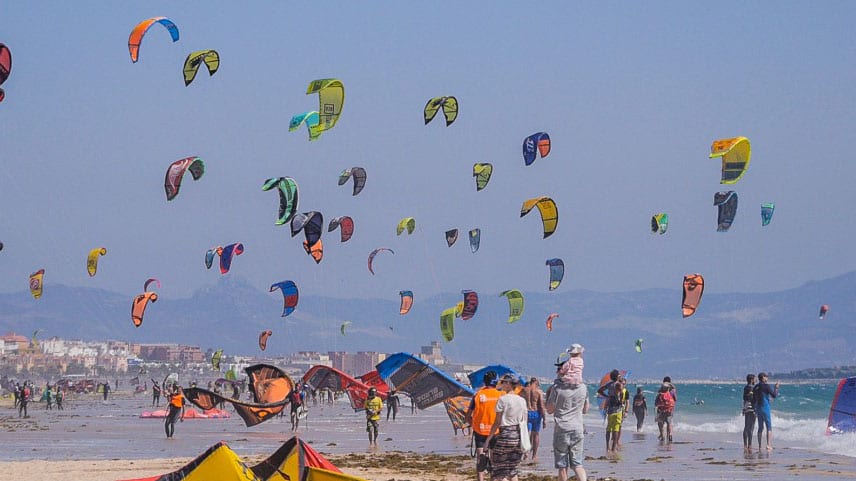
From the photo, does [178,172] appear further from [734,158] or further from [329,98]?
[734,158]

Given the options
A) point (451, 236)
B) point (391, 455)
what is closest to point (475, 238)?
point (451, 236)

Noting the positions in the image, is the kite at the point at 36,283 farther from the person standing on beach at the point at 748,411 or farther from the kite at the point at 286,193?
the person standing on beach at the point at 748,411

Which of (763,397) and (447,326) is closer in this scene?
(763,397)

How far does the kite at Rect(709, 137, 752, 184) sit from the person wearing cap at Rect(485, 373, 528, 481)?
15.9 m

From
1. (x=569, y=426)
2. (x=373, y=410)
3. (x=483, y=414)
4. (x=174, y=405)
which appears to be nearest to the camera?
(x=569, y=426)

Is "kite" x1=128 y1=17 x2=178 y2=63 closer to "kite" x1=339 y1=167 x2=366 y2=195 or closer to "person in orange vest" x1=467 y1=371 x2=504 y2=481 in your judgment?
"kite" x1=339 y1=167 x2=366 y2=195

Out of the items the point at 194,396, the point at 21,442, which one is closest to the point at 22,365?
the point at 21,442

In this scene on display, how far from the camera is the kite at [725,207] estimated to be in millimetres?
29344

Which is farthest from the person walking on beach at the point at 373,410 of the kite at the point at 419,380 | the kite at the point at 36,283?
the kite at the point at 36,283

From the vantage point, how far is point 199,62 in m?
29.7

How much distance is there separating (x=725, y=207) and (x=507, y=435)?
726 inches

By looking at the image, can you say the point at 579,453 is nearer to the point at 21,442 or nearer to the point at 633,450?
the point at 633,450

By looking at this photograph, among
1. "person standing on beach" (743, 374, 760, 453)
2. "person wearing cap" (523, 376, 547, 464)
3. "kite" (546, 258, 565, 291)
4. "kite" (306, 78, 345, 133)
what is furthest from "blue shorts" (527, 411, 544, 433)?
"kite" (546, 258, 565, 291)

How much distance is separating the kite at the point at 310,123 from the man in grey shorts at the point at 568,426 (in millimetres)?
16228
